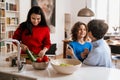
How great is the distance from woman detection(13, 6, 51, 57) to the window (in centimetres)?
615

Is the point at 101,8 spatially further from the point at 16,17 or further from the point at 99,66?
the point at 99,66

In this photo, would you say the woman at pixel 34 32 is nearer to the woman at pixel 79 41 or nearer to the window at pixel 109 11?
the woman at pixel 79 41

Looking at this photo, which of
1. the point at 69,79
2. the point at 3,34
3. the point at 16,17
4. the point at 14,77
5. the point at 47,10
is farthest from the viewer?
the point at 47,10

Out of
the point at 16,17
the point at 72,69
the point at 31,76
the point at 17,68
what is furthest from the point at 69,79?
the point at 16,17

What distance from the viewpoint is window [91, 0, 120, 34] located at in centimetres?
842

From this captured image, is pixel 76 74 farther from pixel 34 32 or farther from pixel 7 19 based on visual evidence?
pixel 7 19

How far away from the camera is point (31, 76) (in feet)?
5.74

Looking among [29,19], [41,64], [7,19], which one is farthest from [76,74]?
[7,19]

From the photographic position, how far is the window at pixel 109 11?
8.42 meters

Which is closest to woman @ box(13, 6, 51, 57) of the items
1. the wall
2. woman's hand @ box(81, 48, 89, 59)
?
woman's hand @ box(81, 48, 89, 59)

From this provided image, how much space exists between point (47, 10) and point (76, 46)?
459 cm

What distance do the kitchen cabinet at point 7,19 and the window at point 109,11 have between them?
4088 millimetres

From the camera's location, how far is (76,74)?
1.81m

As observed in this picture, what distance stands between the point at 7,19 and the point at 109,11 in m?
4.81
